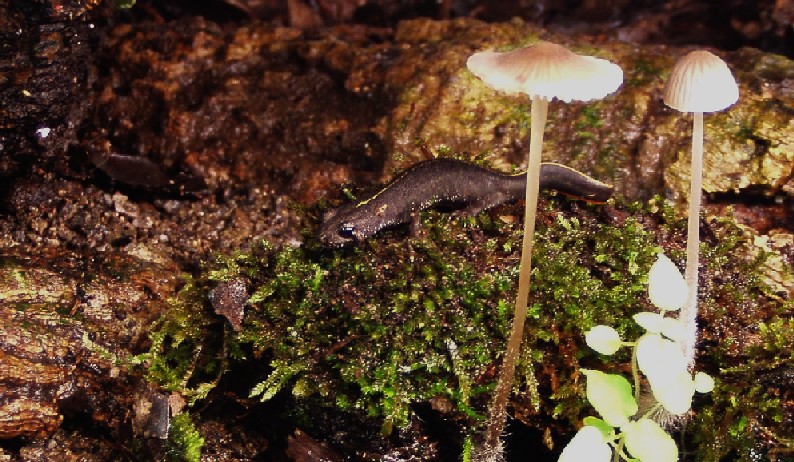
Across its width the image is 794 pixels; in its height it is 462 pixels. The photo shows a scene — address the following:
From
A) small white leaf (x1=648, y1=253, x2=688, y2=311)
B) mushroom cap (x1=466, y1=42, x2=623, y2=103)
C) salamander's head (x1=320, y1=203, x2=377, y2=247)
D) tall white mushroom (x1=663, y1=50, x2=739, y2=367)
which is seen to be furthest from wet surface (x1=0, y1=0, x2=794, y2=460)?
mushroom cap (x1=466, y1=42, x2=623, y2=103)

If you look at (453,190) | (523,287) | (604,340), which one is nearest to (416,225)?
(453,190)

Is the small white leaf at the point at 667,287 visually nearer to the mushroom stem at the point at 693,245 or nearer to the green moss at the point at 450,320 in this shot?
the mushroom stem at the point at 693,245

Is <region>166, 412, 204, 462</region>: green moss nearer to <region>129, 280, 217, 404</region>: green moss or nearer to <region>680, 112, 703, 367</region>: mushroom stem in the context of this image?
<region>129, 280, 217, 404</region>: green moss

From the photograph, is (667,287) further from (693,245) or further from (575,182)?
(575,182)

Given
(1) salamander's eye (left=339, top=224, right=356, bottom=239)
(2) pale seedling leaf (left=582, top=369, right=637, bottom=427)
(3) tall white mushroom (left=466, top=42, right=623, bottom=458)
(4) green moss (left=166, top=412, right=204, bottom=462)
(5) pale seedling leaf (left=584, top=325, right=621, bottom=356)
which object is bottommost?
(4) green moss (left=166, top=412, right=204, bottom=462)

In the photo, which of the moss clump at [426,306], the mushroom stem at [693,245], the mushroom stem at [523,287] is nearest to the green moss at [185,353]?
the moss clump at [426,306]

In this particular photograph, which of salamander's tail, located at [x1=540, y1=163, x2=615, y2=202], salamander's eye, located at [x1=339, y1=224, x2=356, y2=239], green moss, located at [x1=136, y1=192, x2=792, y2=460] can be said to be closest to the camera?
green moss, located at [x1=136, y1=192, x2=792, y2=460]

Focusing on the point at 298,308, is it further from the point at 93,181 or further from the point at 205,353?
the point at 93,181
